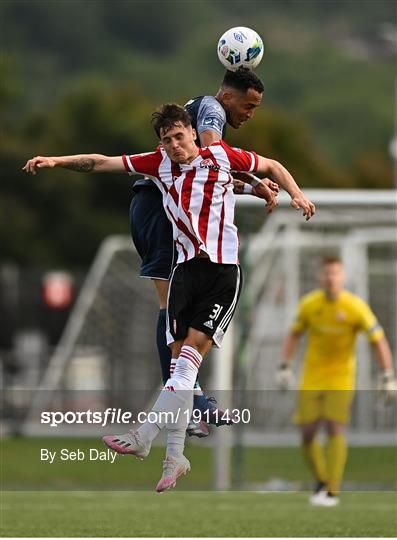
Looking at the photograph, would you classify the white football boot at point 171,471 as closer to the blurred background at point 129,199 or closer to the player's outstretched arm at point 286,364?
the player's outstretched arm at point 286,364

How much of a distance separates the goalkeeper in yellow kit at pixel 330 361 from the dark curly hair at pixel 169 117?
6.92 metres

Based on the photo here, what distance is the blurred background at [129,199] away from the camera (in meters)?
21.8

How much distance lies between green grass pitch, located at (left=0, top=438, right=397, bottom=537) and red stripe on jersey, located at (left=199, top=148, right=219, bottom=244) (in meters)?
1.96

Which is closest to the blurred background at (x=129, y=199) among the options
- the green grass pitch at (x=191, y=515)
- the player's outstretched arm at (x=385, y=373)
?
the green grass pitch at (x=191, y=515)

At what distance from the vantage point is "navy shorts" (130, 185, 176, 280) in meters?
11.4

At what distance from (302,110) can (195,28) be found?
26.2 m

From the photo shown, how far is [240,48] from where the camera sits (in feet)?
36.4

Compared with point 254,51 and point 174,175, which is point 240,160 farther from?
point 254,51

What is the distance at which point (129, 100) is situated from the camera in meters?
78.4

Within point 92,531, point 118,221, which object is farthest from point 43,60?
point 92,531

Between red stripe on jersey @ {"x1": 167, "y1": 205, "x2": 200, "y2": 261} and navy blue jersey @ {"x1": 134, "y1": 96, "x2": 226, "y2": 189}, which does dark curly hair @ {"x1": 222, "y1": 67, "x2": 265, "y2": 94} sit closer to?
navy blue jersey @ {"x1": 134, "y1": 96, "x2": 226, "y2": 189}

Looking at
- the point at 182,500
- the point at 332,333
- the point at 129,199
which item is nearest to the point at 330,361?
the point at 332,333

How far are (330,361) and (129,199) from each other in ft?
169

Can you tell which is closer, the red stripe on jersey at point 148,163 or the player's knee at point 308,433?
the red stripe on jersey at point 148,163
